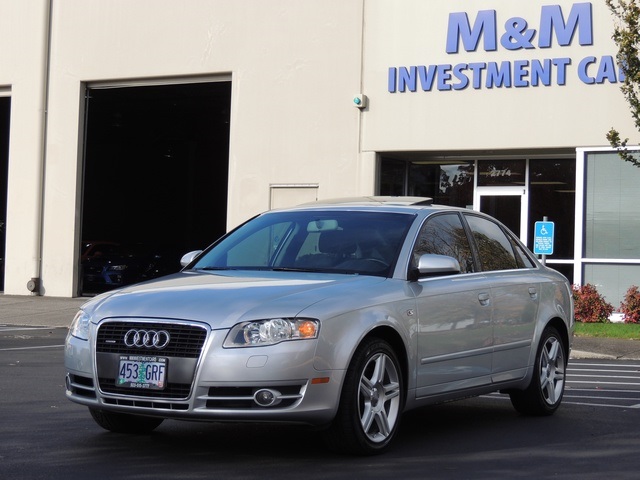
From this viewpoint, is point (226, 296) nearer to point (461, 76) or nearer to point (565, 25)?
point (565, 25)

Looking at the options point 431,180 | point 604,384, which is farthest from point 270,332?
point 431,180

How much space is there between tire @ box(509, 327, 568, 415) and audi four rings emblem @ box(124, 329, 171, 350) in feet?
11.5

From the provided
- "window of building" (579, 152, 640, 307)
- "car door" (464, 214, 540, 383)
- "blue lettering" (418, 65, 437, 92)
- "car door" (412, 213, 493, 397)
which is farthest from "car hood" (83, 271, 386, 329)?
"blue lettering" (418, 65, 437, 92)

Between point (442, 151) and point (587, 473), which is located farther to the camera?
point (442, 151)

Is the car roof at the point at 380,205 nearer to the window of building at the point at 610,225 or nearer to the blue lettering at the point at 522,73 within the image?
the window of building at the point at 610,225

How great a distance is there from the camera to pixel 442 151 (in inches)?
899

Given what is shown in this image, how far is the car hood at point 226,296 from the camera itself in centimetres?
665

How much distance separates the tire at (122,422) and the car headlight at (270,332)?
1392 millimetres

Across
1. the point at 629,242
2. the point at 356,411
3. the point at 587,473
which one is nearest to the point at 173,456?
the point at 356,411

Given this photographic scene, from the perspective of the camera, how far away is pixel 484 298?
8.35 m

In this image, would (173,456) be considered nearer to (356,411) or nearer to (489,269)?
(356,411)

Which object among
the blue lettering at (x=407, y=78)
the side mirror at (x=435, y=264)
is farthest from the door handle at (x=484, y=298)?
the blue lettering at (x=407, y=78)

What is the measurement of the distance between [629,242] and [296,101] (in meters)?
7.35

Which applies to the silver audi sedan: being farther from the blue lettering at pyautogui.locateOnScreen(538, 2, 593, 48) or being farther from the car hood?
the blue lettering at pyautogui.locateOnScreen(538, 2, 593, 48)
